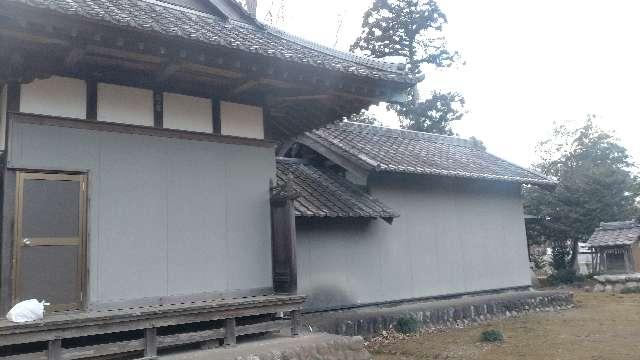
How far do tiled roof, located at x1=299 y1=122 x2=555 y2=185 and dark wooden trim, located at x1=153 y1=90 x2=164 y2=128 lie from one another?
5422mm

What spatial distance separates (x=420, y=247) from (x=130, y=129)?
8.07 metres

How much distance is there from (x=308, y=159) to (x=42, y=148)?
7887 millimetres

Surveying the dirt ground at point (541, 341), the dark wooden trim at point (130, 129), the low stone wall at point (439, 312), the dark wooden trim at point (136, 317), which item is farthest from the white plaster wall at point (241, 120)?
the dirt ground at point (541, 341)

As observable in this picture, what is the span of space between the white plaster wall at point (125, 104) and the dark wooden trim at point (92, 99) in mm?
39

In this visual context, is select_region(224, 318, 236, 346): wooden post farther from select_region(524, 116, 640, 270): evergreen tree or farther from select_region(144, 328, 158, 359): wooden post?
select_region(524, 116, 640, 270): evergreen tree

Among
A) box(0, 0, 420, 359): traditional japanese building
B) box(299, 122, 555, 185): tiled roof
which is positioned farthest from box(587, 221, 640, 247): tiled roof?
box(0, 0, 420, 359): traditional japanese building

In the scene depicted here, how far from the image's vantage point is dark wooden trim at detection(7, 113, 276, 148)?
20.1 ft

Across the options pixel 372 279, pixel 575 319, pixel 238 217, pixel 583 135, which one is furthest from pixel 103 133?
pixel 583 135

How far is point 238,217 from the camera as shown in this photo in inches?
300

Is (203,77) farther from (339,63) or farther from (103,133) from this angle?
(339,63)

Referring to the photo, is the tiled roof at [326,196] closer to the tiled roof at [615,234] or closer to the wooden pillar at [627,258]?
the tiled roof at [615,234]

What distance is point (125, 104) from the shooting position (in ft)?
22.5

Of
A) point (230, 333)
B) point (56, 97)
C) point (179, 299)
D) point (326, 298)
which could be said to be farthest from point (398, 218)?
point (56, 97)

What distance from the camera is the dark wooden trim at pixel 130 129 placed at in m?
6.14
